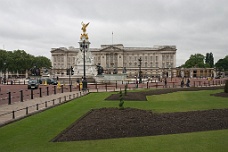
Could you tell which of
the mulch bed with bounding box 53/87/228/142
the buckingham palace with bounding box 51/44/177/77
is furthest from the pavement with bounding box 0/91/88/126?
the buckingham palace with bounding box 51/44/177/77

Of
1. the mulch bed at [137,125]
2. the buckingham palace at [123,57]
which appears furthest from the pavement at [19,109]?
the buckingham palace at [123,57]

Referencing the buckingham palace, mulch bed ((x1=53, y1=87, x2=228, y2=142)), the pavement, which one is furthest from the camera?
the buckingham palace

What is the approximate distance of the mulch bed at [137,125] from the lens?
11.0 m

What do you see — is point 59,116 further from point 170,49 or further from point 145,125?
point 170,49

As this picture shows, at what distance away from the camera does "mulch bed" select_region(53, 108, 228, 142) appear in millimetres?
11039

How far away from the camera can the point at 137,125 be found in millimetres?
12508

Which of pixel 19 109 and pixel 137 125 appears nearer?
pixel 137 125

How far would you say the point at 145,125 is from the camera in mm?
12484

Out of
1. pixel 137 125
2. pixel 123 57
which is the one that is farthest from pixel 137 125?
pixel 123 57

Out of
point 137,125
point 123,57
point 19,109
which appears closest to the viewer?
point 137,125

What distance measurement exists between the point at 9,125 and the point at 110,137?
5.42 meters

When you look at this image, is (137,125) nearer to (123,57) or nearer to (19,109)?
(19,109)

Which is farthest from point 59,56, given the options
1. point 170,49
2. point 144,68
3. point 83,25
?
point 83,25

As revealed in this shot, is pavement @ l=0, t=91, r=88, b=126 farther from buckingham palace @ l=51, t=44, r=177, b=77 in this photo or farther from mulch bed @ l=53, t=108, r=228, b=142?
buckingham palace @ l=51, t=44, r=177, b=77
